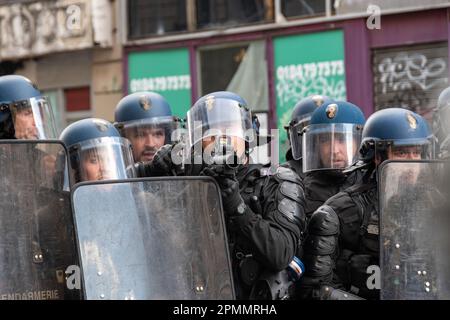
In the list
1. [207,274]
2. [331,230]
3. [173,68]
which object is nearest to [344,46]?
[173,68]

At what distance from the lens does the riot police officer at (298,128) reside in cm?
626

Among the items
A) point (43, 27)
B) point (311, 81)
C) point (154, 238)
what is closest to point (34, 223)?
point (154, 238)

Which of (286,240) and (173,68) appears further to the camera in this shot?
(173,68)

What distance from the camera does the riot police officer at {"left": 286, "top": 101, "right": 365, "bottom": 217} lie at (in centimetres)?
555

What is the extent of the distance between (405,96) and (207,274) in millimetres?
8547

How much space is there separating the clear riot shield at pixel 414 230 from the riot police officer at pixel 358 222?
0.41 meters

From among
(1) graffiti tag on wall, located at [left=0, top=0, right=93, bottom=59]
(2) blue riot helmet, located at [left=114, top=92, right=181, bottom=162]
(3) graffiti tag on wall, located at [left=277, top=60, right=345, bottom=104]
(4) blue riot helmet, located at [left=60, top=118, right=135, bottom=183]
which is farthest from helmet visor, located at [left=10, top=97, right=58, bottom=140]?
(1) graffiti tag on wall, located at [left=0, top=0, right=93, bottom=59]

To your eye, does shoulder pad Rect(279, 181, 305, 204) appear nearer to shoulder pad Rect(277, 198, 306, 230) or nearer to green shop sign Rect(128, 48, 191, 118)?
shoulder pad Rect(277, 198, 306, 230)

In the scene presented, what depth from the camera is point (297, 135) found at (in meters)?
6.39

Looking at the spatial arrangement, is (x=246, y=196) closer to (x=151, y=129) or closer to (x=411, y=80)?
(x=151, y=129)

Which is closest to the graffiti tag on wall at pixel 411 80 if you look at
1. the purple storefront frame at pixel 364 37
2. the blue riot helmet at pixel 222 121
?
the purple storefront frame at pixel 364 37

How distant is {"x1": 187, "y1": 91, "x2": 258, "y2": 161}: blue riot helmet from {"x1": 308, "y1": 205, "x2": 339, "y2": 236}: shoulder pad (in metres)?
0.45

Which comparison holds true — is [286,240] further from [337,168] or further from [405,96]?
[405,96]

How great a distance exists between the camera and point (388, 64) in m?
12.0
